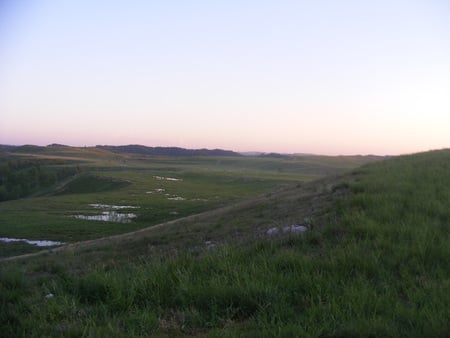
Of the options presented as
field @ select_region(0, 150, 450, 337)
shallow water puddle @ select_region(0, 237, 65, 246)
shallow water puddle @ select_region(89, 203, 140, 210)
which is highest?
field @ select_region(0, 150, 450, 337)

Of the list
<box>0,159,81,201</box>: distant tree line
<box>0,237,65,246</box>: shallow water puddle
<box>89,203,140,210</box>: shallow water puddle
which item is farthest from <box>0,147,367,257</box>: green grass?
<box>0,159,81,201</box>: distant tree line

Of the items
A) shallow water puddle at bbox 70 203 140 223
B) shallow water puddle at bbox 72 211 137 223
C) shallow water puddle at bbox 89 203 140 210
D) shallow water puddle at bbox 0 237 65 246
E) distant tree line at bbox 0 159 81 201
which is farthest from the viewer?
distant tree line at bbox 0 159 81 201

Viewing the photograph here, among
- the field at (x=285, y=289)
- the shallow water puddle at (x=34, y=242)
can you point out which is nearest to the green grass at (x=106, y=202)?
the shallow water puddle at (x=34, y=242)

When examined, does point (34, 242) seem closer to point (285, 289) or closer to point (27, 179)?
point (285, 289)

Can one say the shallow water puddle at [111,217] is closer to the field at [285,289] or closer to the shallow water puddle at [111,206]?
the shallow water puddle at [111,206]

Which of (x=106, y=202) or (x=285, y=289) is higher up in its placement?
(x=285, y=289)

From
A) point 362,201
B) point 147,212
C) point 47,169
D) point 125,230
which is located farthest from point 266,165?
point 362,201

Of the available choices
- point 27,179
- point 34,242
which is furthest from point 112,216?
point 27,179

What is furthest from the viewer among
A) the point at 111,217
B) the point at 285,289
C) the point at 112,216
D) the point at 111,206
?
the point at 111,206

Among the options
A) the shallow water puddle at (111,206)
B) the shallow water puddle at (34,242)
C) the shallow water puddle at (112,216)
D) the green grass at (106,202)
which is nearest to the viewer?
the shallow water puddle at (34,242)

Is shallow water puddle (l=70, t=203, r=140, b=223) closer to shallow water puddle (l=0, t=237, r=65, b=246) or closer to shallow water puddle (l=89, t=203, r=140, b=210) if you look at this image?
shallow water puddle (l=89, t=203, r=140, b=210)

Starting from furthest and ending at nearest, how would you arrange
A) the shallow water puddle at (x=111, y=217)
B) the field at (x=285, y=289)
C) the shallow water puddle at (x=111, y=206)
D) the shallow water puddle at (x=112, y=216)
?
the shallow water puddle at (x=111, y=206) → the shallow water puddle at (x=112, y=216) → the shallow water puddle at (x=111, y=217) → the field at (x=285, y=289)

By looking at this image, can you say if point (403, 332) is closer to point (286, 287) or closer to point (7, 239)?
point (286, 287)

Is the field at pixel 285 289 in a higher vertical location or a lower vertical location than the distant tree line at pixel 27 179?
higher
